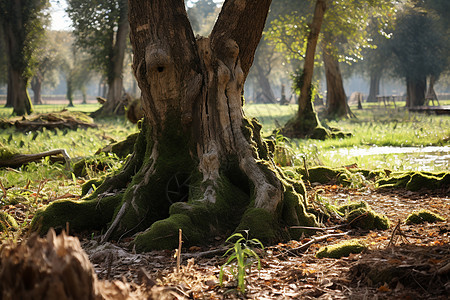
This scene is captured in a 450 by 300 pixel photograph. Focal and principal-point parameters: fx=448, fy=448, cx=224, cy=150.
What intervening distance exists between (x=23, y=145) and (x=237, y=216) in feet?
32.6

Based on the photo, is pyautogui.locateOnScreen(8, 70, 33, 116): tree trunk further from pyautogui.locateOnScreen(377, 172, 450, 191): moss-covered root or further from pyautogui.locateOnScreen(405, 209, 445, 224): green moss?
pyautogui.locateOnScreen(405, 209, 445, 224): green moss

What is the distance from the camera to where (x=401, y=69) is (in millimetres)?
41594

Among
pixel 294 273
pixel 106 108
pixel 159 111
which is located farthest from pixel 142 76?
pixel 106 108

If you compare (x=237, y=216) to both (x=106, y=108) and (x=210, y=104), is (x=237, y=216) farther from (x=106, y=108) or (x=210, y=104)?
(x=106, y=108)

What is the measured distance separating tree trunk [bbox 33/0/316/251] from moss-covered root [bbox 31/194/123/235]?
0.04 feet

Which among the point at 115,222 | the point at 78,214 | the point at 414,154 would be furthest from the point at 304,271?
the point at 414,154

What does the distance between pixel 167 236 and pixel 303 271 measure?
1465 mm

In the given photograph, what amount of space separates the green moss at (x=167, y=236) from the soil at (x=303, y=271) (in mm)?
105

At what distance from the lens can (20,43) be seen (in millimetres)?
26891

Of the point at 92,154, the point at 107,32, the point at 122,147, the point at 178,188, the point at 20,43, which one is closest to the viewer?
the point at 178,188

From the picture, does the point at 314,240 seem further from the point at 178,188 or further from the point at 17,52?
the point at 17,52

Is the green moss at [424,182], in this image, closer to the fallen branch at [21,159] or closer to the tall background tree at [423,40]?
the fallen branch at [21,159]

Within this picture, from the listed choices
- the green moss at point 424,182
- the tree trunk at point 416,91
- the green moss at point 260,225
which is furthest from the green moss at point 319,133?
the tree trunk at point 416,91

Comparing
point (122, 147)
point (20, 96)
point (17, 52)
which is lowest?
point (122, 147)
